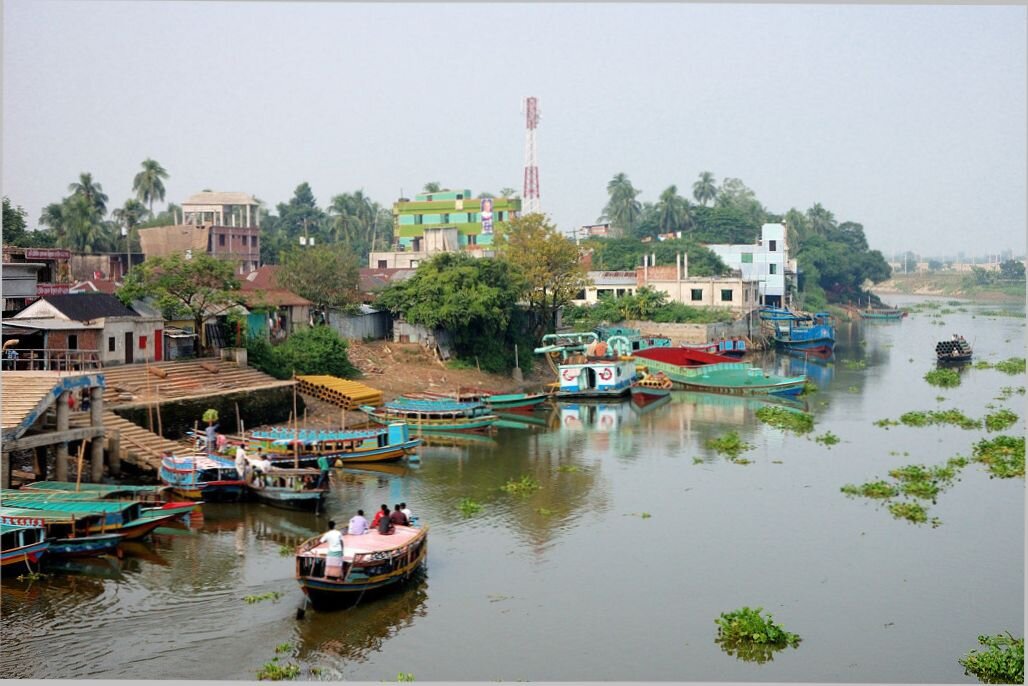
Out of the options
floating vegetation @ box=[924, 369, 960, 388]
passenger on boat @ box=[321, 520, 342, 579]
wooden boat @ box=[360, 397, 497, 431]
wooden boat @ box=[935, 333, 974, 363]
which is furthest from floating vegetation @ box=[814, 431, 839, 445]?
wooden boat @ box=[935, 333, 974, 363]

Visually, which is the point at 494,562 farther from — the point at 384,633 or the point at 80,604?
the point at 80,604

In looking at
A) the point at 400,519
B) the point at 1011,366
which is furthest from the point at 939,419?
the point at 400,519

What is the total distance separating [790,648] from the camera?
16891mm

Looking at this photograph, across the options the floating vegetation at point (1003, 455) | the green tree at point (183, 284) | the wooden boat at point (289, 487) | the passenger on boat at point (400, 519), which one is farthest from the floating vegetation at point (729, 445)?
the green tree at point (183, 284)

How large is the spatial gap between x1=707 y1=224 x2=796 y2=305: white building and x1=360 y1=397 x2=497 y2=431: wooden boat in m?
44.8

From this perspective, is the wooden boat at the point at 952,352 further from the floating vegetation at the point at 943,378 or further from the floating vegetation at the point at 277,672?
the floating vegetation at the point at 277,672

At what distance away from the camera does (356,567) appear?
17734 millimetres

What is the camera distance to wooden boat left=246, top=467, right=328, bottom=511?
2353 centimetres

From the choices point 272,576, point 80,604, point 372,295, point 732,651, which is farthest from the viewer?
point 372,295

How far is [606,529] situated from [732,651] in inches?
255

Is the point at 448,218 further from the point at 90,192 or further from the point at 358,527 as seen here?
the point at 358,527

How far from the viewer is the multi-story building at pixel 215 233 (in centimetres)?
5447

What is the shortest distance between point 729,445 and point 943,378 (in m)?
19.9

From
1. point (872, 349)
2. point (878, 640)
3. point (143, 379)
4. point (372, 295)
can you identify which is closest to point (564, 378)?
point (372, 295)
